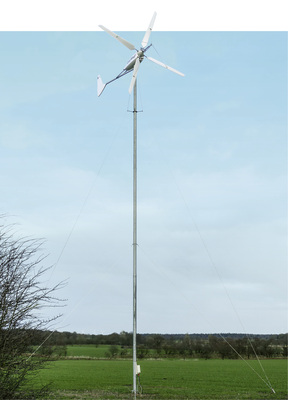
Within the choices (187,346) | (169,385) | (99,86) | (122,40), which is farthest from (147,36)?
(187,346)

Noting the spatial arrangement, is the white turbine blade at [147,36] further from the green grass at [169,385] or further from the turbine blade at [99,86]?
the green grass at [169,385]

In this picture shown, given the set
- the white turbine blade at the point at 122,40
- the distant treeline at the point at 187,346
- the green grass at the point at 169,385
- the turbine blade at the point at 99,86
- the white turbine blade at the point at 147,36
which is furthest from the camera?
the distant treeline at the point at 187,346

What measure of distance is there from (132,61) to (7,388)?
10.4m

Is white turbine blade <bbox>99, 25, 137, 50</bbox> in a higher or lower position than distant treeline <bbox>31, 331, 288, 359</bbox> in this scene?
higher

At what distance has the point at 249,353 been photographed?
5622cm

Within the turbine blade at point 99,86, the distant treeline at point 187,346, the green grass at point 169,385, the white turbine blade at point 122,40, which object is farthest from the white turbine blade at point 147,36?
the distant treeline at point 187,346

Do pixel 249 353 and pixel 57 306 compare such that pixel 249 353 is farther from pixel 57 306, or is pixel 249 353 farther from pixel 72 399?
pixel 57 306

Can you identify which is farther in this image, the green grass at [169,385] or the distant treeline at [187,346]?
the distant treeline at [187,346]

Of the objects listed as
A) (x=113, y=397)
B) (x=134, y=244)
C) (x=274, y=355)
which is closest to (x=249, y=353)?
(x=274, y=355)
